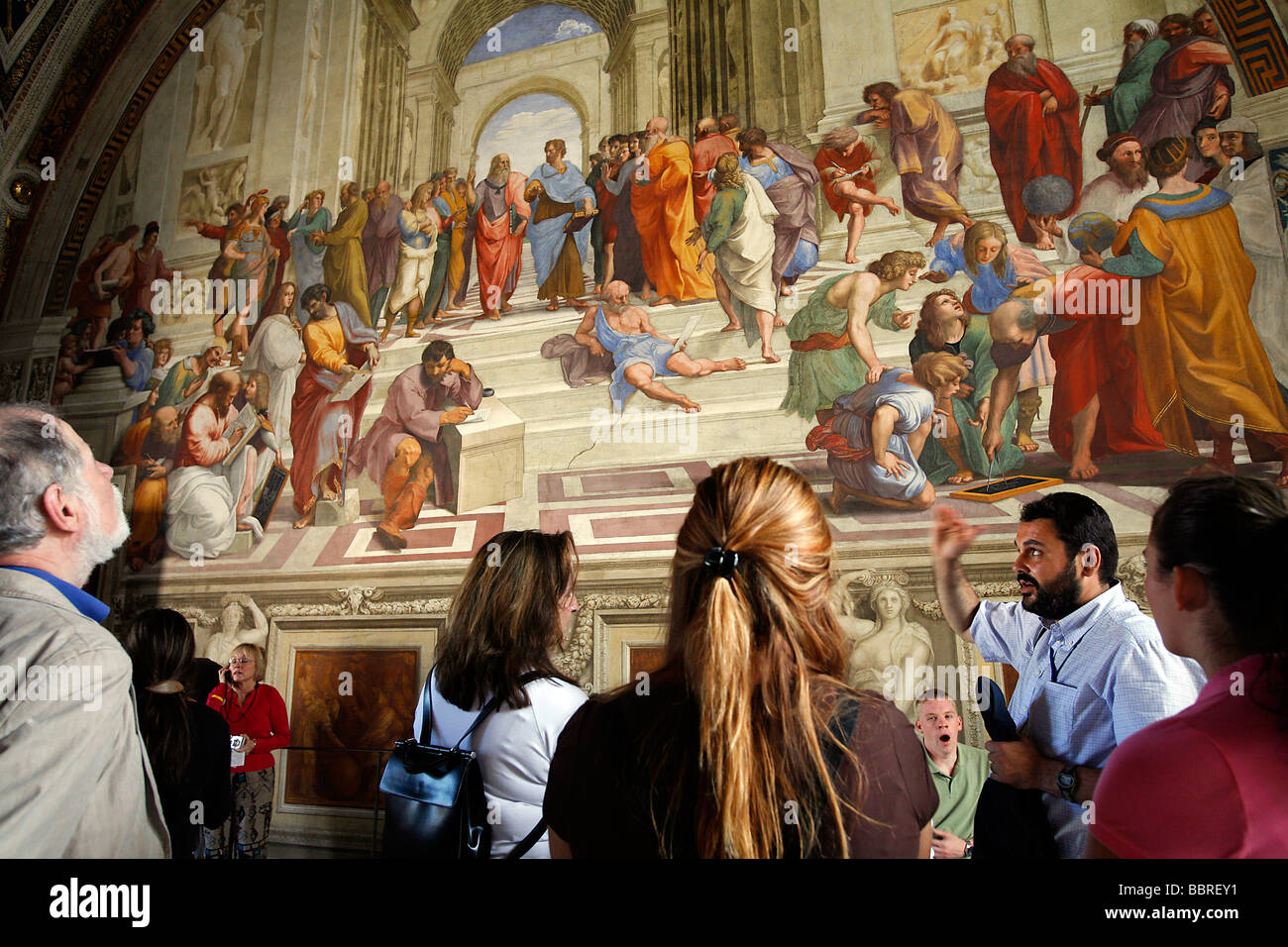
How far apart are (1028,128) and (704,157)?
268 centimetres

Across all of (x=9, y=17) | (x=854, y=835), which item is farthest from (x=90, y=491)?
(x=9, y=17)

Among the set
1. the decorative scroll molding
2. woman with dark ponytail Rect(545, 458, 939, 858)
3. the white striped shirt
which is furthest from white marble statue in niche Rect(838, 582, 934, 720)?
woman with dark ponytail Rect(545, 458, 939, 858)

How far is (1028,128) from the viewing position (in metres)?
6.79

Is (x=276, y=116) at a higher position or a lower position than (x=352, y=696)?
higher

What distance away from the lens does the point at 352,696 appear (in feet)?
23.9

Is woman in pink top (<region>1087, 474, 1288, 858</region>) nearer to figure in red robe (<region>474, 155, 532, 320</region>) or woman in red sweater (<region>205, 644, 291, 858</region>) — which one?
woman in red sweater (<region>205, 644, 291, 858</region>)

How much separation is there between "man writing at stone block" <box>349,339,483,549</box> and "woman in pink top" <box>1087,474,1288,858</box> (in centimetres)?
650

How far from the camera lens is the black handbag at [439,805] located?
207 cm

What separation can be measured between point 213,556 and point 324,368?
212cm

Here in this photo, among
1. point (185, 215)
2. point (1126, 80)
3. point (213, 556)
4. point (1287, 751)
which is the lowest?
point (1287, 751)

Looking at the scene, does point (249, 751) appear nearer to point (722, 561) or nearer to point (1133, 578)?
point (722, 561)

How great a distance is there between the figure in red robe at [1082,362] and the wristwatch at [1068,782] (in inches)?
163

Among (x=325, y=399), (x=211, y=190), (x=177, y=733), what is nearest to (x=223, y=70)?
(x=211, y=190)

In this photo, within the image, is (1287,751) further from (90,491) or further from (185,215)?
(185,215)
